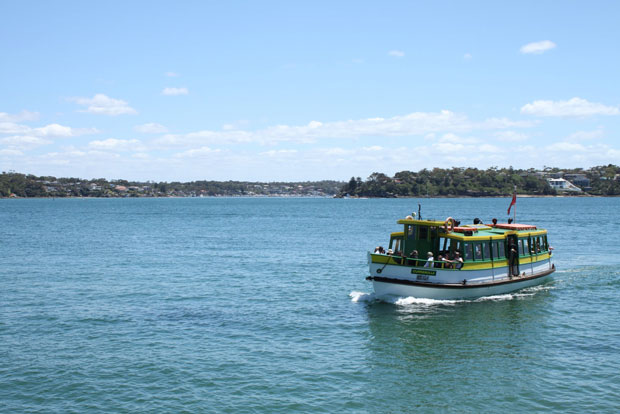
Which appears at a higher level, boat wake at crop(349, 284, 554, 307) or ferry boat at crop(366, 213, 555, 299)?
ferry boat at crop(366, 213, 555, 299)

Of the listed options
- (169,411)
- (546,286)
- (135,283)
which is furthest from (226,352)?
(546,286)

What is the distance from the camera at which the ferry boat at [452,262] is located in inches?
1184

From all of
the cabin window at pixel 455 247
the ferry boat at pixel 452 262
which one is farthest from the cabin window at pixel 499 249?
the cabin window at pixel 455 247

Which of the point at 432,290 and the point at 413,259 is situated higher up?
the point at 413,259

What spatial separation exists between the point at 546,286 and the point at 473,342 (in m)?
15.9

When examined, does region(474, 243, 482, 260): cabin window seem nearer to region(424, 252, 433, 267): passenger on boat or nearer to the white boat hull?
the white boat hull

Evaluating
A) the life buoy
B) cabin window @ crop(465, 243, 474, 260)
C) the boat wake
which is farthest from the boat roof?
the boat wake

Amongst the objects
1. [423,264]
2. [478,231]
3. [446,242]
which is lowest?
[423,264]

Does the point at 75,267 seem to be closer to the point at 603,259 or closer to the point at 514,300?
the point at 514,300

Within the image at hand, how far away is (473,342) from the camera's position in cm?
2364

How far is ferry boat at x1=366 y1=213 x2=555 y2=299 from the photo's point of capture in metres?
30.1

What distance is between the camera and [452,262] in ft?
98.6

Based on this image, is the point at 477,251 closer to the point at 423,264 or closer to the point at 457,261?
the point at 457,261

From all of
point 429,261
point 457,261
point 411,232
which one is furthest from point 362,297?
point 457,261
